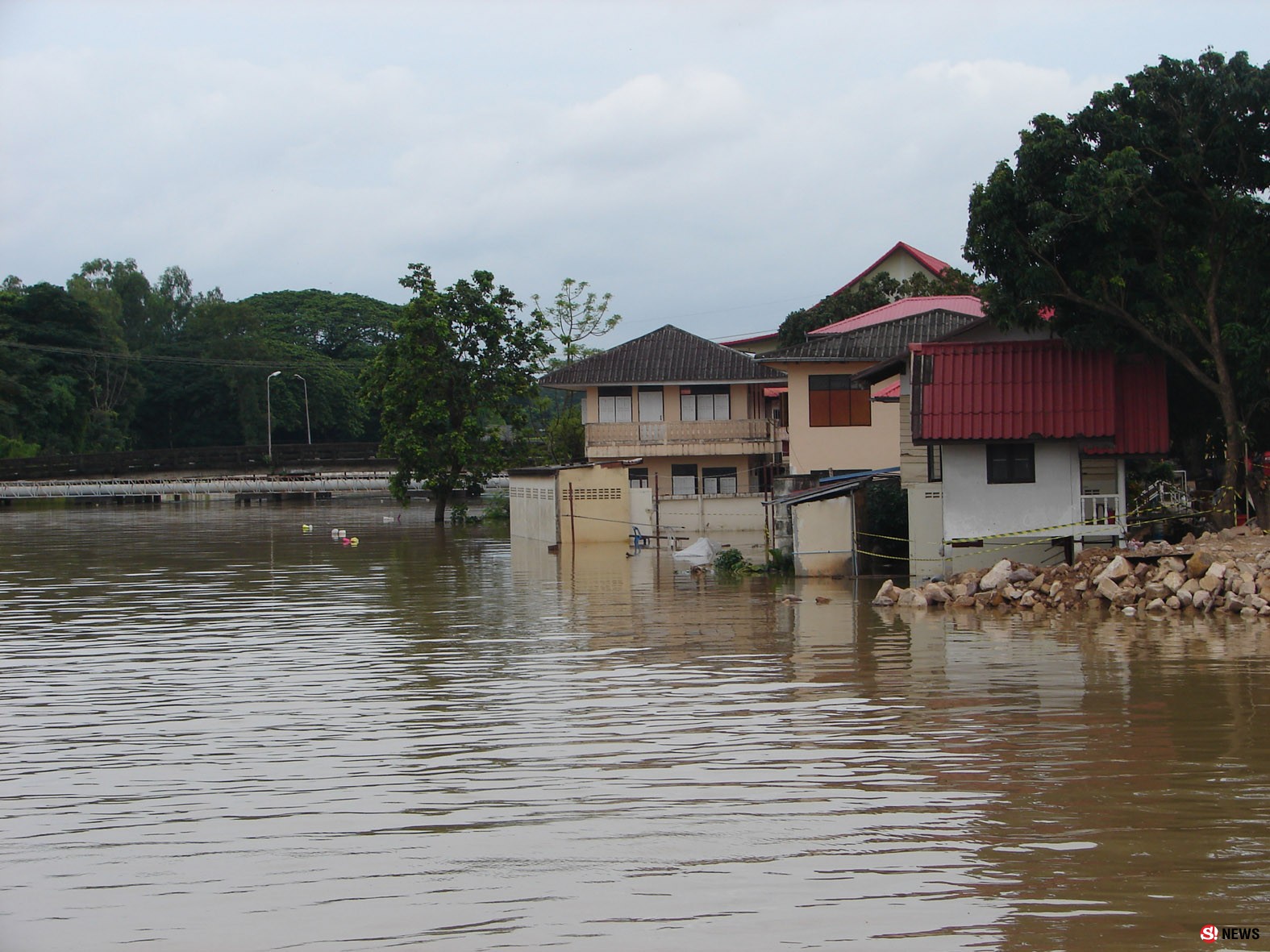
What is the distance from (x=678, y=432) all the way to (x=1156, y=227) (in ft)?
84.2

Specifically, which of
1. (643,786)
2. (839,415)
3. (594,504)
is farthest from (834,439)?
(643,786)

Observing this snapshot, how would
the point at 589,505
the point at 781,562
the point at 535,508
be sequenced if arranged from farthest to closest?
1. the point at 535,508
2. the point at 589,505
3. the point at 781,562

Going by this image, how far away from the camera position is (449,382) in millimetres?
53594

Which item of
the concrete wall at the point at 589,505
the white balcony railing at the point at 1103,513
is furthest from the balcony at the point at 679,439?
the white balcony railing at the point at 1103,513

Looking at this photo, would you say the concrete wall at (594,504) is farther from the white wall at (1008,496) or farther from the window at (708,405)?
the white wall at (1008,496)

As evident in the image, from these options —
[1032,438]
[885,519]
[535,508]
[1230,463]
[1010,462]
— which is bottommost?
[885,519]

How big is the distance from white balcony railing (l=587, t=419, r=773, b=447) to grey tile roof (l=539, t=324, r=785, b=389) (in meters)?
1.61

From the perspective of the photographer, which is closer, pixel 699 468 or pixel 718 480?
pixel 718 480

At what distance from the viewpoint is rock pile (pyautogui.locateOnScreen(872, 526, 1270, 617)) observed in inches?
771

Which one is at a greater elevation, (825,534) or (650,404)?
(650,404)

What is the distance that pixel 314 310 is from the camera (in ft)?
419

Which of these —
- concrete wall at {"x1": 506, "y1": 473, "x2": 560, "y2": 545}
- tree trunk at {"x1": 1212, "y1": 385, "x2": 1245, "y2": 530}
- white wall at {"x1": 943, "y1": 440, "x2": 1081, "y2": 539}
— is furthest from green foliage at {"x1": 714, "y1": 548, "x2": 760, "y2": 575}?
concrete wall at {"x1": 506, "y1": 473, "x2": 560, "y2": 545}

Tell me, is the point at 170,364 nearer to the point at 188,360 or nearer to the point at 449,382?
the point at 188,360
